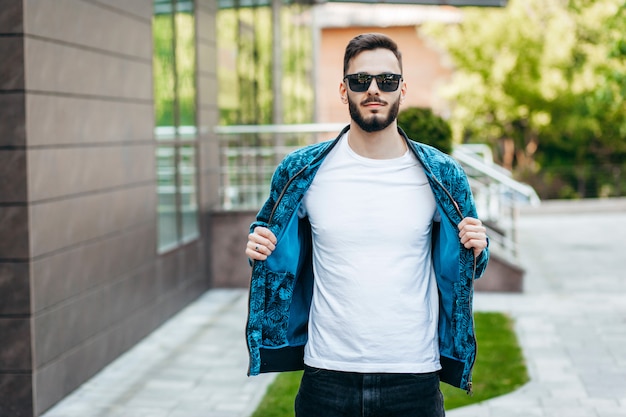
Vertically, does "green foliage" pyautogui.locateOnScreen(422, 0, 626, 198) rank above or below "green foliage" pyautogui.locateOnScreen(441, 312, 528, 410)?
above

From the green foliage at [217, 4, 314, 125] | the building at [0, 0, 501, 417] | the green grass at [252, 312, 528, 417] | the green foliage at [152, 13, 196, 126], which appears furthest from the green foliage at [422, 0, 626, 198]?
the green grass at [252, 312, 528, 417]

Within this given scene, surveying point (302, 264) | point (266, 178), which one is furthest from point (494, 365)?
point (266, 178)

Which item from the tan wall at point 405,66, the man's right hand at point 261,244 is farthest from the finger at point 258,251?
the tan wall at point 405,66

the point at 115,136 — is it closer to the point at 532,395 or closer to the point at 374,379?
the point at 532,395

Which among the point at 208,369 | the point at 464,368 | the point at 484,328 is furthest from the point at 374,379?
the point at 484,328

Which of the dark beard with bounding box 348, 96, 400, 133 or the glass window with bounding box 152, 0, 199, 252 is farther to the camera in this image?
the glass window with bounding box 152, 0, 199, 252

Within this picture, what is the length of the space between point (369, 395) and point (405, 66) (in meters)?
32.4

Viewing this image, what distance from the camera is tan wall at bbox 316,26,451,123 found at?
1382 inches

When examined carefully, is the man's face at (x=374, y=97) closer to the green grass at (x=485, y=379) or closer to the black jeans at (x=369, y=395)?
the black jeans at (x=369, y=395)

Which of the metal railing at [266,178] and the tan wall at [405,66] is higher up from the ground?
the tan wall at [405,66]

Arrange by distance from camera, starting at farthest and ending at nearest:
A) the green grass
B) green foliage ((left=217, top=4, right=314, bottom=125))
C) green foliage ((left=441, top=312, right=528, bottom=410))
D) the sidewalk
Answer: green foliage ((left=217, top=4, right=314, bottom=125)), green foliage ((left=441, top=312, right=528, bottom=410)), the green grass, the sidewalk

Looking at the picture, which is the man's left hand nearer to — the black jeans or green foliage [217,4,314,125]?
the black jeans

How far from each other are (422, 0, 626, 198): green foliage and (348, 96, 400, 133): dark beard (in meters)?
23.5

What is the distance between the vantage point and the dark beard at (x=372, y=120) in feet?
10.8
